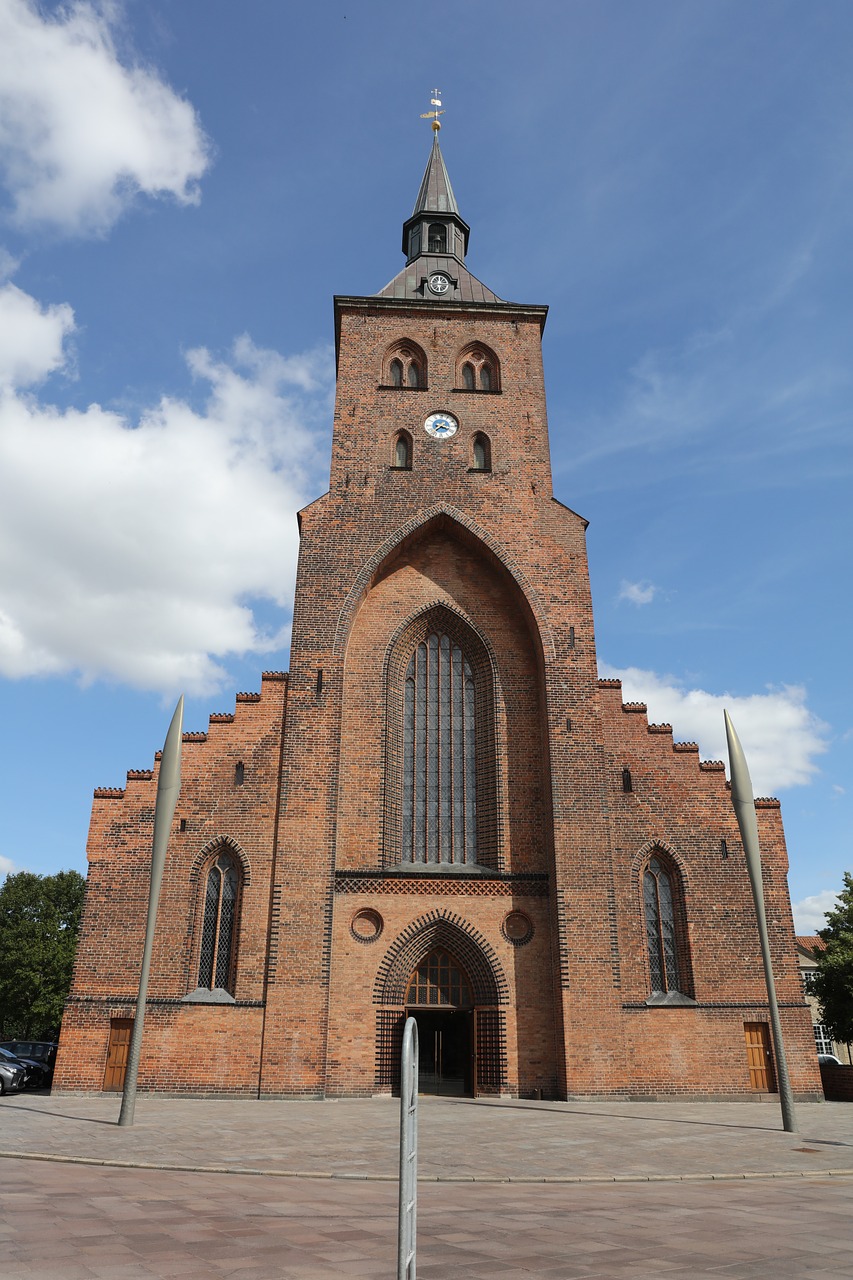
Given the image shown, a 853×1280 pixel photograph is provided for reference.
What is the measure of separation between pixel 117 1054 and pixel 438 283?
22868 mm

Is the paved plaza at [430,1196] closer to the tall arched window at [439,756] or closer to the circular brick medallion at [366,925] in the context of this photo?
the circular brick medallion at [366,925]

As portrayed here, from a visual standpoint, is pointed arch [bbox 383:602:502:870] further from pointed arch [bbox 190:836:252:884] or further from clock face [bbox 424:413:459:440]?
clock face [bbox 424:413:459:440]

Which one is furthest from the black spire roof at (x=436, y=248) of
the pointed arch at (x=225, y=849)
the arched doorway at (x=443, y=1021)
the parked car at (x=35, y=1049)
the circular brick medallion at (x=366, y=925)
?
the parked car at (x=35, y=1049)

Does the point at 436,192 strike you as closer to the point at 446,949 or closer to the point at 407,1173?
the point at 446,949

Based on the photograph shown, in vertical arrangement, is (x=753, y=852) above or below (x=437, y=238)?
below

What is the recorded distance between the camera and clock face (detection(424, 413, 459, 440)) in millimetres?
25000

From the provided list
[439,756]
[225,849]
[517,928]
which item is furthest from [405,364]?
[517,928]

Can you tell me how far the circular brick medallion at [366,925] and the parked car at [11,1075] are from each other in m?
8.23

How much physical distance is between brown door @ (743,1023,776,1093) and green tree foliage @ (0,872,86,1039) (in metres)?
36.6

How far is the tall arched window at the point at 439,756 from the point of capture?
21609mm

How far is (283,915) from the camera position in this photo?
19.5 metres

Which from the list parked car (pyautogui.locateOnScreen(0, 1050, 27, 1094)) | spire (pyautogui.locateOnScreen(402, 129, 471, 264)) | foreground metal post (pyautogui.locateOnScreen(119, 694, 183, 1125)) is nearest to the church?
parked car (pyautogui.locateOnScreen(0, 1050, 27, 1094))

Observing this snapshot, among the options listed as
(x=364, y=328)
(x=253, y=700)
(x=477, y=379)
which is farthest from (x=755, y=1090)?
(x=364, y=328)

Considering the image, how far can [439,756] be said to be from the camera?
22469 millimetres
